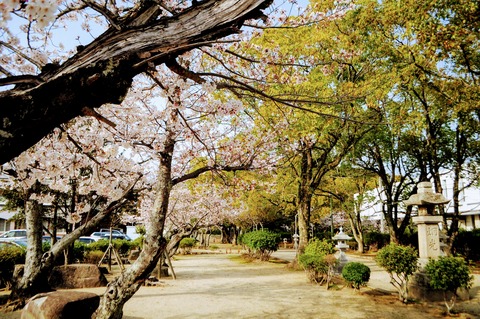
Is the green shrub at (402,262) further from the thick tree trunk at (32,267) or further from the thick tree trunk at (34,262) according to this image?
the thick tree trunk at (32,267)

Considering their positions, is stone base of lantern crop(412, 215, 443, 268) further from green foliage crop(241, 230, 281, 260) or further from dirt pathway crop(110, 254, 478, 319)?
green foliage crop(241, 230, 281, 260)

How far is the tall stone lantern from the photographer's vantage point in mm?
10258

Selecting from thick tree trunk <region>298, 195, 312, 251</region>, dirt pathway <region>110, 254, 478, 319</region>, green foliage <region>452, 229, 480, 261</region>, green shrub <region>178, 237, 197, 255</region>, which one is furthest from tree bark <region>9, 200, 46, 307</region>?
green foliage <region>452, 229, 480, 261</region>

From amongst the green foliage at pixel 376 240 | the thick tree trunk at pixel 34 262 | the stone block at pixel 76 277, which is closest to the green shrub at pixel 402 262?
the thick tree trunk at pixel 34 262

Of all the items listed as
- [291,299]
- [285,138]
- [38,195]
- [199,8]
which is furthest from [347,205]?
[199,8]

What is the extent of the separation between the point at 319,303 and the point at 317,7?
11.4 m

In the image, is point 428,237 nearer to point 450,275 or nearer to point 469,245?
point 450,275

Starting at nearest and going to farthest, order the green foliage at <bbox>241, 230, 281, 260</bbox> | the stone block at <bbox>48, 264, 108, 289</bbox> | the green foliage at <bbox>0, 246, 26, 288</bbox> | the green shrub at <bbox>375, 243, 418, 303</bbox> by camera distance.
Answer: the green shrub at <bbox>375, 243, 418, 303</bbox> < the green foliage at <bbox>0, 246, 26, 288</bbox> < the stone block at <bbox>48, 264, 108, 289</bbox> < the green foliage at <bbox>241, 230, 281, 260</bbox>

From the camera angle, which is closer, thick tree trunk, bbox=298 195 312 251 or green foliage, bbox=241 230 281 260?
thick tree trunk, bbox=298 195 312 251

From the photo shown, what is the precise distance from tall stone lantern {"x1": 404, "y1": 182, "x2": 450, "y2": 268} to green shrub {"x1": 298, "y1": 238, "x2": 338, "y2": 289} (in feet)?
10.8

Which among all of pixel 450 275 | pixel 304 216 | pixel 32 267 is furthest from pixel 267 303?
pixel 304 216

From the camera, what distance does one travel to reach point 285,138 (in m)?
14.9

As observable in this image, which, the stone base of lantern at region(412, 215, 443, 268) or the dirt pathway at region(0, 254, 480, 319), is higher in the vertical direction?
the stone base of lantern at region(412, 215, 443, 268)

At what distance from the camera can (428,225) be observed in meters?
10.5
